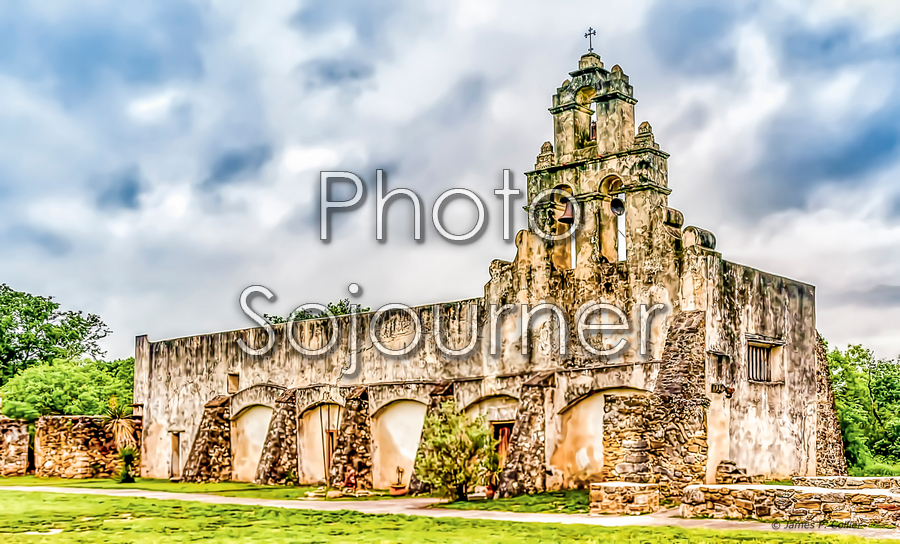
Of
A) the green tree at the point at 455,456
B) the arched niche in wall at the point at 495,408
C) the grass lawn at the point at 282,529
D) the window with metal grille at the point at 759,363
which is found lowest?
the grass lawn at the point at 282,529

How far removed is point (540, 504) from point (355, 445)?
292 inches

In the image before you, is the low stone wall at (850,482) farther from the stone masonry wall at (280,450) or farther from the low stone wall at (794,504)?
the stone masonry wall at (280,450)

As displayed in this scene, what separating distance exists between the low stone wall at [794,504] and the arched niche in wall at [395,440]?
33.9 feet

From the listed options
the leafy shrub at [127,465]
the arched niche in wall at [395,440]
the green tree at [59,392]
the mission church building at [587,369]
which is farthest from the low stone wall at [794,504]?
the green tree at [59,392]

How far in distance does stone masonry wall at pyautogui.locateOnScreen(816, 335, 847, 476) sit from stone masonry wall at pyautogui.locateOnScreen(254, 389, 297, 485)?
43.4 ft

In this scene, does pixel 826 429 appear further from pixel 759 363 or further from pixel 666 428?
pixel 666 428

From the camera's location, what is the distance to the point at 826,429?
26.0 meters

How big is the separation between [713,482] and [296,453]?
11684 mm

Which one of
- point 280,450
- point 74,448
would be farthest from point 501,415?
point 74,448

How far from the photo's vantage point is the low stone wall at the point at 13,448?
3553cm

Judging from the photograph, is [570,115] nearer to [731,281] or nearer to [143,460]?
[731,281]

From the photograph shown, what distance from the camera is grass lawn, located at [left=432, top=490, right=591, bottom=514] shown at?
20.0 m

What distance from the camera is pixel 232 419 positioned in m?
31.5

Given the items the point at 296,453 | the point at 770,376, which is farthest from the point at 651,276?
the point at 296,453
